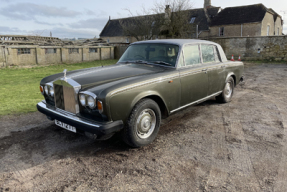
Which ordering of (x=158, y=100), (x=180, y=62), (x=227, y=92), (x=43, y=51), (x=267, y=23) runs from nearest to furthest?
1. (x=158, y=100)
2. (x=180, y=62)
3. (x=227, y=92)
4. (x=43, y=51)
5. (x=267, y=23)

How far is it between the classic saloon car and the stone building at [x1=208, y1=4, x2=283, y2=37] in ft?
99.5

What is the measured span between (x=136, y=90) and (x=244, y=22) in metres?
33.2

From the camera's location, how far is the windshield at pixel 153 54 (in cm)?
429

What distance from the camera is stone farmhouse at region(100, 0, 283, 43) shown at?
30.7 meters

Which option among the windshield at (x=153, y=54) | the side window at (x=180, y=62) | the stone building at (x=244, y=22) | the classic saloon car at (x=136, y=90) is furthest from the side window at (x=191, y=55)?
the stone building at (x=244, y=22)

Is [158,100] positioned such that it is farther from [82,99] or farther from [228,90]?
[228,90]

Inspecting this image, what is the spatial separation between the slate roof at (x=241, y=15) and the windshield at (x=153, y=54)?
3132cm

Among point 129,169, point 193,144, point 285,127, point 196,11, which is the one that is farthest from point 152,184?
point 196,11

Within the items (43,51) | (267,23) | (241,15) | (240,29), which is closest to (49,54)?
(43,51)

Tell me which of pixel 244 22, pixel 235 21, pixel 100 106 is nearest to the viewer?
pixel 100 106

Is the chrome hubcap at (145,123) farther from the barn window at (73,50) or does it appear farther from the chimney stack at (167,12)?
the chimney stack at (167,12)

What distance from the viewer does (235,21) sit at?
32.1 m

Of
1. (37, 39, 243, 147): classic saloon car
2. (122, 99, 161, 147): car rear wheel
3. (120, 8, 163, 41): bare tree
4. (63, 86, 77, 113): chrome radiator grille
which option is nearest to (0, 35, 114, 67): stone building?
(120, 8, 163, 41): bare tree

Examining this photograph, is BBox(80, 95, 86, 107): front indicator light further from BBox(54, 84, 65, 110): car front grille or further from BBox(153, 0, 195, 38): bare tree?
BBox(153, 0, 195, 38): bare tree
